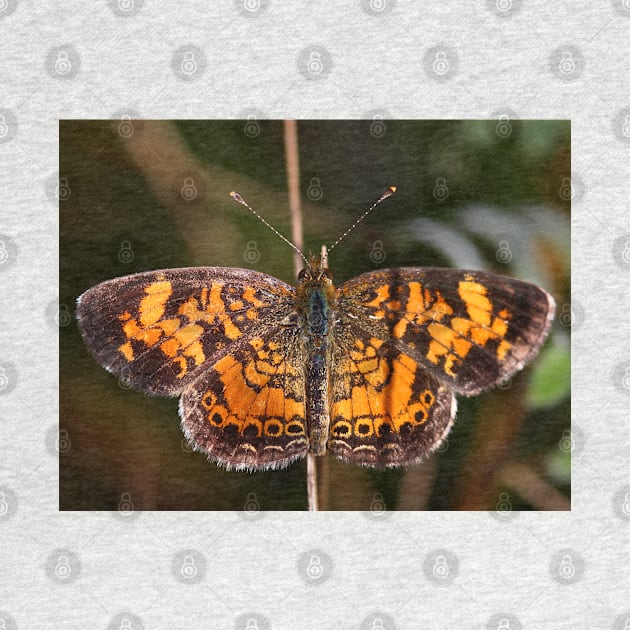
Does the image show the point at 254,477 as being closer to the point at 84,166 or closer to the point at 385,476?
the point at 385,476

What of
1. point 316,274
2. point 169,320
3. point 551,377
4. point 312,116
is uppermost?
point 312,116

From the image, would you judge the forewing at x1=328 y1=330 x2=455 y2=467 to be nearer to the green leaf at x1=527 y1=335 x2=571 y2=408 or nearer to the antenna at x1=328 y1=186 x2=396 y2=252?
the antenna at x1=328 y1=186 x2=396 y2=252

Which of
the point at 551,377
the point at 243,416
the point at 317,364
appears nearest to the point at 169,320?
the point at 243,416

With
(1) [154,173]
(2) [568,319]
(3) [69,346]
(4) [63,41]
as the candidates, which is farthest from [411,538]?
(4) [63,41]

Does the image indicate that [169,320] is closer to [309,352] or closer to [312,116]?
[309,352]

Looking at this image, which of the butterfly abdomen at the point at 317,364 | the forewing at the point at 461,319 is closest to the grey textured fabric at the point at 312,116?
the butterfly abdomen at the point at 317,364

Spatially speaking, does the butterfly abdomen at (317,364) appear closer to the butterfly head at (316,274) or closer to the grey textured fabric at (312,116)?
the butterfly head at (316,274)
